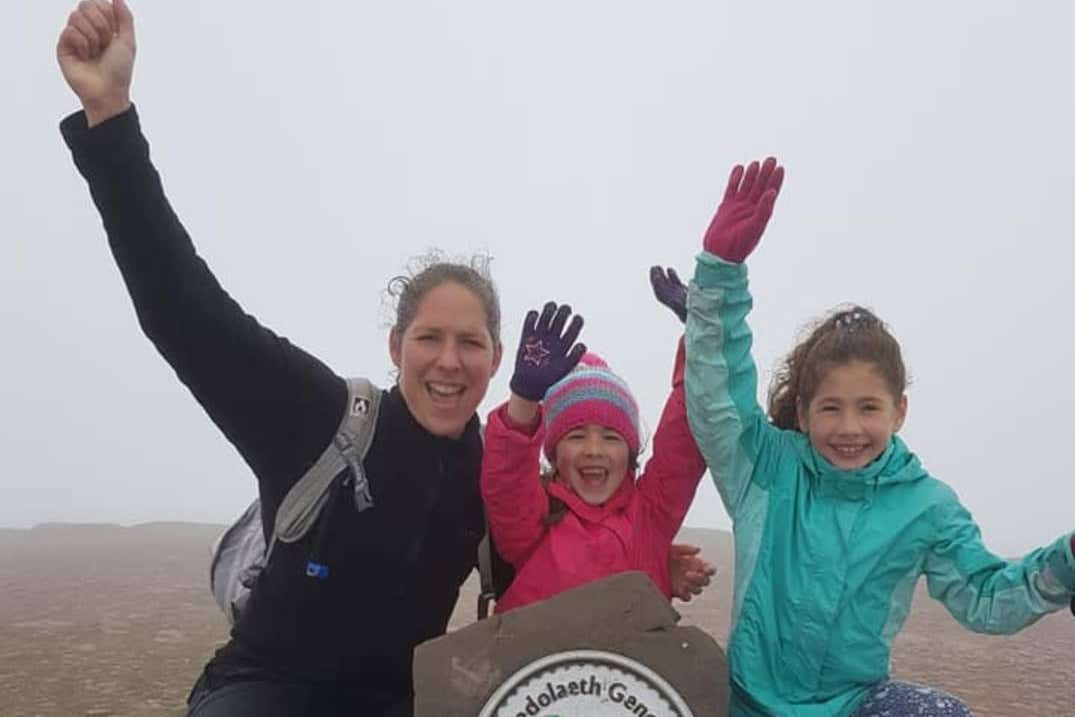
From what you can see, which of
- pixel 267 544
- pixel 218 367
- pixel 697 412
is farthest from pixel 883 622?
pixel 218 367

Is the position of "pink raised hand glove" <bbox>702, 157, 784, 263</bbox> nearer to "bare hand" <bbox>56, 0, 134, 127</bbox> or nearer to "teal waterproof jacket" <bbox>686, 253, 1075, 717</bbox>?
"teal waterproof jacket" <bbox>686, 253, 1075, 717</bbox>

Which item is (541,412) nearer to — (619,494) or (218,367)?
(619,494)

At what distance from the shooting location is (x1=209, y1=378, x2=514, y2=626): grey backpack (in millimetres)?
3740

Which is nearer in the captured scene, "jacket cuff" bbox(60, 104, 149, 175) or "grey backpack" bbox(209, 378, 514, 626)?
"jacket cuff" bbox(60, 104, 149, 175)

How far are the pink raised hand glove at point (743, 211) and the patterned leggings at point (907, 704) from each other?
5.86 feet

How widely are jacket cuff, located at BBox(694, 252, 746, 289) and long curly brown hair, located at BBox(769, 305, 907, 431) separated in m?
0.55

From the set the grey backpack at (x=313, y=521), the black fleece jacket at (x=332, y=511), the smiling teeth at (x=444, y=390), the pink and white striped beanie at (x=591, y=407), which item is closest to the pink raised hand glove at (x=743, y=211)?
the pink and white striped beanie at (x=591, y=407)

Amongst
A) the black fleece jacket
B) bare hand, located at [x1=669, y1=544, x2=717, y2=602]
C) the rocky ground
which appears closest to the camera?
the black fleece jacket

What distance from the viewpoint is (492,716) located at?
10.6ft

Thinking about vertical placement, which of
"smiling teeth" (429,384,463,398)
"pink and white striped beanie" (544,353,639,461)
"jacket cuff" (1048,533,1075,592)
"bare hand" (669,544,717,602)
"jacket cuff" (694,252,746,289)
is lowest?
"bare hand" (669,544,717,602)

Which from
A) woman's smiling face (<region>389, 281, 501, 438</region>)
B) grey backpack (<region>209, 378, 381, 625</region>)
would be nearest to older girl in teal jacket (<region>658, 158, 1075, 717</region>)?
woman's smiling face (<region>389, 281, 501, 438</region>)

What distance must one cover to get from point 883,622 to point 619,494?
124 cm

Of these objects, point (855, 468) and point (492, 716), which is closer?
point (492, 716)

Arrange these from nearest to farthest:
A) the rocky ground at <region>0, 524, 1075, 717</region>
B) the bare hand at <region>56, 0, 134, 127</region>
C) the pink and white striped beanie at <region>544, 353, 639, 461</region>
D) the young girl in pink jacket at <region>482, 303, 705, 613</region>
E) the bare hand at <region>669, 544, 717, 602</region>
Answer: the bare hand at <region>56, 0, 134, 127</region> → the young girl in pink jacket at <region>482, 303, 705, 613</region> → the bare hand at <region>669, 544, 717, 602</region> → the pink and white striped beanie at <region>544, 353, 639, 461</region> → the rocky ground at <region>0, 524, 1075, 717</region>
